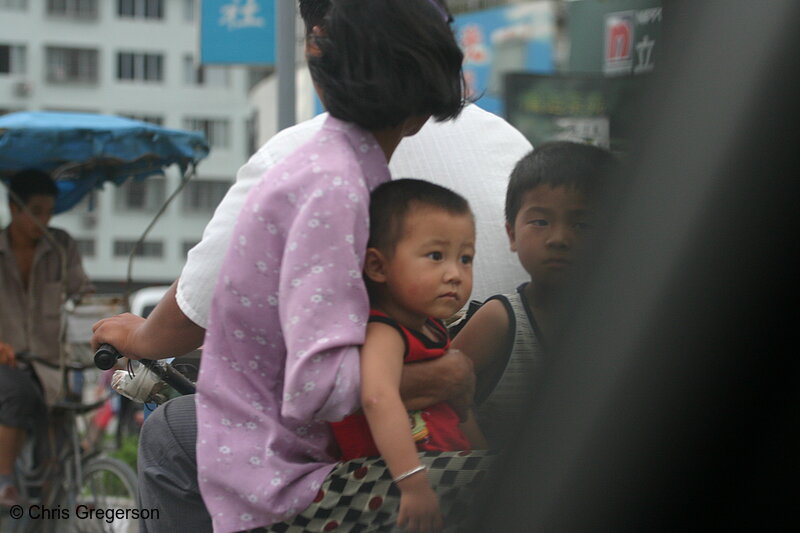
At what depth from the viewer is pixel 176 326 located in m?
1.98

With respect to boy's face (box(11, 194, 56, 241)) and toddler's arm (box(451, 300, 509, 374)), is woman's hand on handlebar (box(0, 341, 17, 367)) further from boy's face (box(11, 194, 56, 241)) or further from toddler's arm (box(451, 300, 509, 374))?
toddler's arm (box(451, 300, 509, 374))

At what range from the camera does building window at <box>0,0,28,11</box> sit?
1700 inches

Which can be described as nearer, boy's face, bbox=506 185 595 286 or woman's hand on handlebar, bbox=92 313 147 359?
boy's face, bbox=506 185 595 286

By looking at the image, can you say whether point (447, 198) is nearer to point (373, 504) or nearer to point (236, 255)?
point (236, 255)

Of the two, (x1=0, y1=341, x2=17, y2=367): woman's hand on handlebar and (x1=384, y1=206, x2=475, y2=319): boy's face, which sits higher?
(x1=384, y1=206, x2=475, y2=319): boy's face

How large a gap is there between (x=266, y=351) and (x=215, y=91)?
44.6 meters

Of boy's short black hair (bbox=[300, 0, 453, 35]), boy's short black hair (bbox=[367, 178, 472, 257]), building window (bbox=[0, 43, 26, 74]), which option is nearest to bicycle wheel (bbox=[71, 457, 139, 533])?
boy's short black hair (bbox=[300, 0, 453, 35])

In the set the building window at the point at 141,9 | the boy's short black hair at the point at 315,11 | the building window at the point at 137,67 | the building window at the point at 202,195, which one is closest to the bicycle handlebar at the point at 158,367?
the boy's short black hair at the point at 315,11

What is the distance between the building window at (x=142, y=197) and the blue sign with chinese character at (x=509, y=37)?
26299 mm

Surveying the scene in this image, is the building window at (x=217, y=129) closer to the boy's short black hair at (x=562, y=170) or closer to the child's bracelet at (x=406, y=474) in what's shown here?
the boy's short black hair at (x=562, y=170)

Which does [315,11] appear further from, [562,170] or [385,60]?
[562,170]

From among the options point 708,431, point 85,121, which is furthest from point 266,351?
point 85,121

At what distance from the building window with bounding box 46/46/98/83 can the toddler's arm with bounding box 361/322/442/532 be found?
1723 inches

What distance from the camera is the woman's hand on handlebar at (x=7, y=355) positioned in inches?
212
